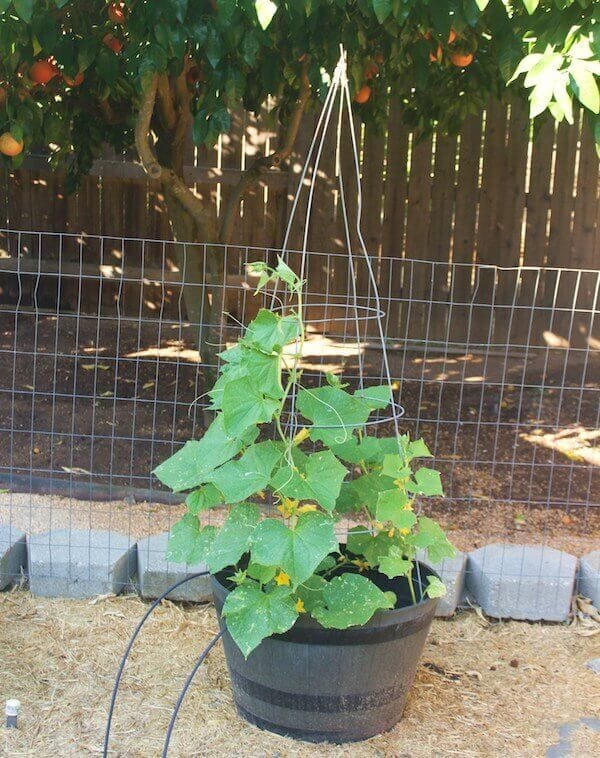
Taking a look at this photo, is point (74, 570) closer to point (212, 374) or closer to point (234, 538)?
point (234, 538)

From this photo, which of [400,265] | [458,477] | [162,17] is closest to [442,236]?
[400,265]

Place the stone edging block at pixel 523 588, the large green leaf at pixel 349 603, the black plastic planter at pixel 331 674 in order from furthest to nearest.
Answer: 1. the stone edging block at pixel 523 588
2. the black plastic planter at pixel 331 674
3. the large green leaf at pixel 349 603

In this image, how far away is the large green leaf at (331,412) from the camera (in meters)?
2.64

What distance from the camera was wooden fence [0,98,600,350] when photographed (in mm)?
7668

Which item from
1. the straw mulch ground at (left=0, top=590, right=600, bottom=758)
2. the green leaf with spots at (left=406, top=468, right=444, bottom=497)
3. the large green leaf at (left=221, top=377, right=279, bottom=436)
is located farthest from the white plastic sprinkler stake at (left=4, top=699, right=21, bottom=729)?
the green leaf with spots at (left=406, top=468, right=444, bottom=497)

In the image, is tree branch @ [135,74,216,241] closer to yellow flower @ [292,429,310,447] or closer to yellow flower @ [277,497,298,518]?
yellow flower @ [292,429,310,447]

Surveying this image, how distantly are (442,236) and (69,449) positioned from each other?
4.05 meters

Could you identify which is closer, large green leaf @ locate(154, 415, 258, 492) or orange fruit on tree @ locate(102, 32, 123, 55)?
large green leaf @ locate(154, 415, 258, 492)

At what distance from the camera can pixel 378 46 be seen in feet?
13.0

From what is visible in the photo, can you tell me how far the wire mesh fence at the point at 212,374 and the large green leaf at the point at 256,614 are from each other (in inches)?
32.0

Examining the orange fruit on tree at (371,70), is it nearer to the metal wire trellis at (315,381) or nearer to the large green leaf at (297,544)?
the metal wire trellis at (315,381)

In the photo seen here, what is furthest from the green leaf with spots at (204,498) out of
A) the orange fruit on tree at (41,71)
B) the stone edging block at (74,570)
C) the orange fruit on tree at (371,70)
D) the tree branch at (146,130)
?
the orange fruit on tree at (371,70)

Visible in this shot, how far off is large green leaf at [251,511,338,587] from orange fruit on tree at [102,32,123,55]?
234 centimetres

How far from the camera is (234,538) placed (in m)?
2.57
